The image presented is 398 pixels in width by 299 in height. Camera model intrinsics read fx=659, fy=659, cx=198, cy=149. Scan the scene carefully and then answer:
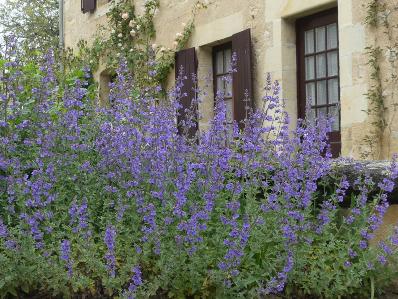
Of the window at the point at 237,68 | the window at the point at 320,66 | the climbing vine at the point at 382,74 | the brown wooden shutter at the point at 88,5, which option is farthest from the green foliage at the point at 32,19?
the climbing vine at the point at 382,74

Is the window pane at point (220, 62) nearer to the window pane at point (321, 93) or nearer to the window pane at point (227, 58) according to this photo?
the window pane at point (227, 58)

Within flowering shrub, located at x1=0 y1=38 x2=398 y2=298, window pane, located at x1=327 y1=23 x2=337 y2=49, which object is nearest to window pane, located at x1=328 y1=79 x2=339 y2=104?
window pane, located at x1=327 y1=23 x2=337 y2=49

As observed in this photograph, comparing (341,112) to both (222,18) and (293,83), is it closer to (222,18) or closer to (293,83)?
(293,83)

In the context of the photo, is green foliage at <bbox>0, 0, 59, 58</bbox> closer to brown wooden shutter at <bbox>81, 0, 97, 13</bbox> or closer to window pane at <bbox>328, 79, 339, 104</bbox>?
brown wooden shutter at <bbox>81, 0, 97, 13</bbox>

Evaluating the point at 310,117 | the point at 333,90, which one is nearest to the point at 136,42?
the point at 333,90

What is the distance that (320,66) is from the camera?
6.41m

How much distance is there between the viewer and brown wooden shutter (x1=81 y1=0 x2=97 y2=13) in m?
9.78

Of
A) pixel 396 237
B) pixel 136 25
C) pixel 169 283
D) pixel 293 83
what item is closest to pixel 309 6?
pixel 293 83

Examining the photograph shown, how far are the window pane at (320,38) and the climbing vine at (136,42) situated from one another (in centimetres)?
166

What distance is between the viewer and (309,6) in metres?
6.22

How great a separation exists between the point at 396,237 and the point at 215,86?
4923 millimetres

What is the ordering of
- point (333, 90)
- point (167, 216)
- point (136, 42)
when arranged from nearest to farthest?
point (167, 216) → point (333, 90) → point (136, 42)

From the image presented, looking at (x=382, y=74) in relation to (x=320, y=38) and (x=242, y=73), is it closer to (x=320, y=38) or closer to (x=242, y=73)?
(x=320, y=38)

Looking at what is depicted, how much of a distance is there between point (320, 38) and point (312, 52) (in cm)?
16
